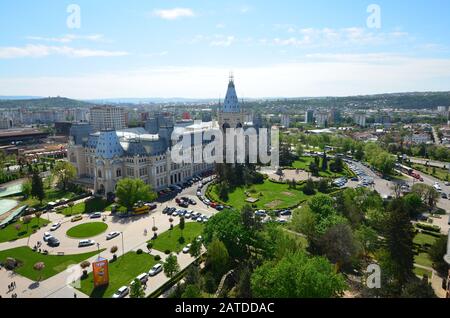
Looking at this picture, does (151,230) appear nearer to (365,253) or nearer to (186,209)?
(186,209)

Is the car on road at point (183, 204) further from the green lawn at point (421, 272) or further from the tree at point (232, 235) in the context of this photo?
the green lawn at point (421, 272)

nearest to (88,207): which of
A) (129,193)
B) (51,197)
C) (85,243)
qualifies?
(129,193)

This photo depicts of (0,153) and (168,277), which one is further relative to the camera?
(0,153)

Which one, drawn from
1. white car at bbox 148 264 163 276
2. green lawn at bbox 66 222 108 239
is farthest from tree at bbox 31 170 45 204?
white car at bbox 148 264 163 276

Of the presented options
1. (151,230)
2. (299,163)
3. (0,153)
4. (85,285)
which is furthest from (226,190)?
(0,153)

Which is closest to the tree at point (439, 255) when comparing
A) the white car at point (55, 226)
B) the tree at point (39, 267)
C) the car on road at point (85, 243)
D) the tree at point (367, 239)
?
the tree at point (367, 239)

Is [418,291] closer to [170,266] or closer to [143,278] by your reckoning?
[170,266]
